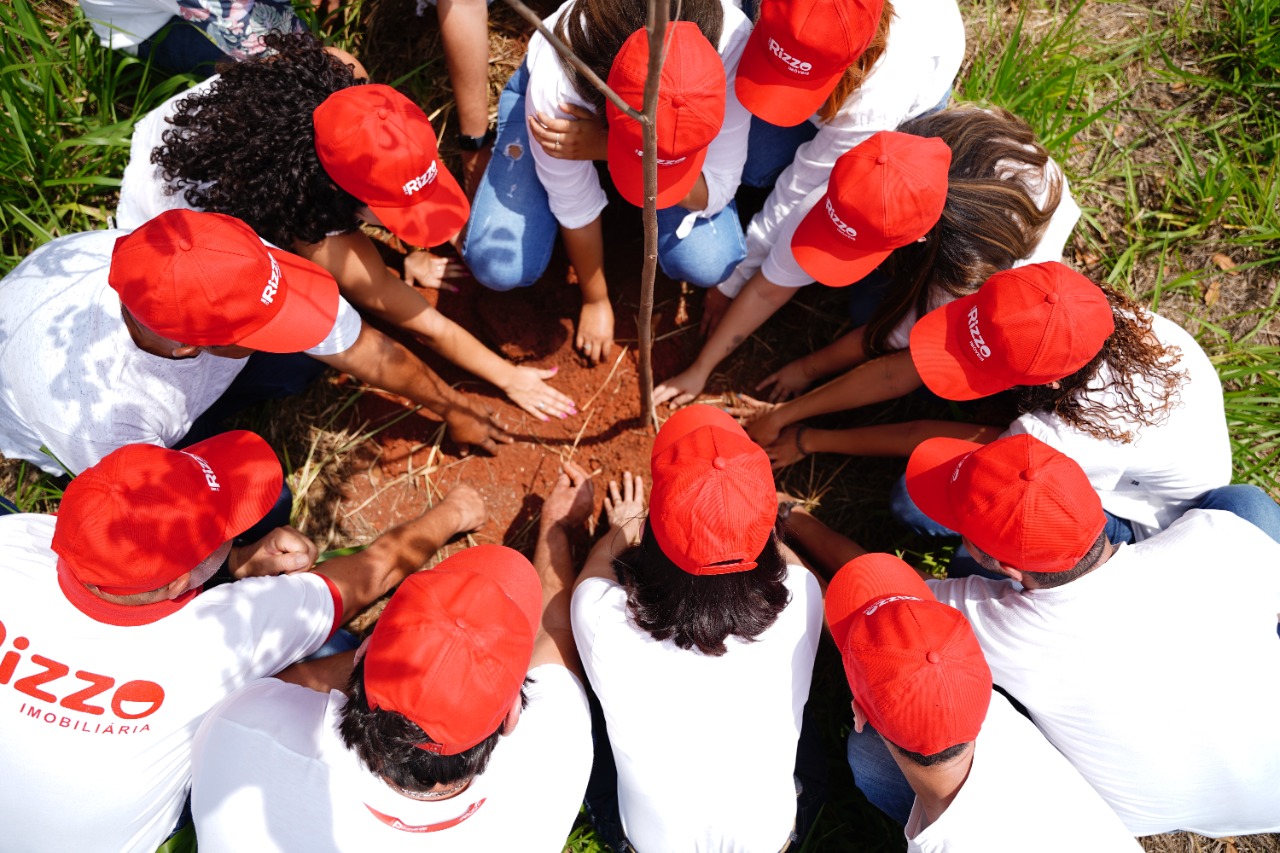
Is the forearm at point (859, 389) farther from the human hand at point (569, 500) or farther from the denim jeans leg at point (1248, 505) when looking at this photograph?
the denim jeans leg at point (1248, 505)

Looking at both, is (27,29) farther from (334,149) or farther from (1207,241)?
(1207,241)

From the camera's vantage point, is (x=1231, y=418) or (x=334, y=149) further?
(x=1231, y=418)

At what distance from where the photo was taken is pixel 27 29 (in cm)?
270

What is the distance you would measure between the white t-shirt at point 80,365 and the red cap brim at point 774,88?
1280 millimetres

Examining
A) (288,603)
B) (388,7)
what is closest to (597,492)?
(288,603)

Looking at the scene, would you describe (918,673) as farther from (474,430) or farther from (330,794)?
(474,430)

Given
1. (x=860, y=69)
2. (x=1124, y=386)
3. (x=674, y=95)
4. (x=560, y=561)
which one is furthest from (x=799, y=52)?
(x=560, y=561)

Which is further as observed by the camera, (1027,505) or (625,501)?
(625,501)

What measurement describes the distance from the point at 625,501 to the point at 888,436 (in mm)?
953

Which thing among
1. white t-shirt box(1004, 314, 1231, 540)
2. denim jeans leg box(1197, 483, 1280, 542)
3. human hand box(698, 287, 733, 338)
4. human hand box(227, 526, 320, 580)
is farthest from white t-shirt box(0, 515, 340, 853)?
denim jeans leg box(1197, 483, 1280, 542)

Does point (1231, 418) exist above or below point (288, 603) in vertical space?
above

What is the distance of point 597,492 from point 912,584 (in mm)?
1191

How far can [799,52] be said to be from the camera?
6.36 feet

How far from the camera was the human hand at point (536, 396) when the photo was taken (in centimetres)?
285
